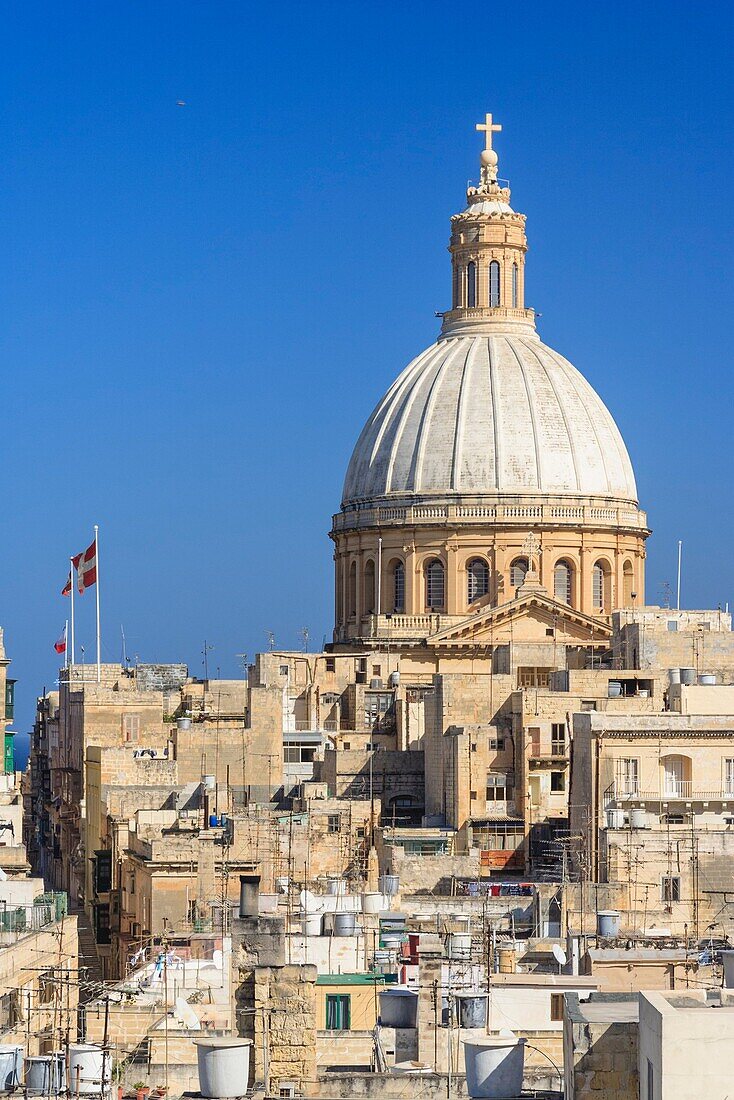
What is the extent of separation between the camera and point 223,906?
3747cm

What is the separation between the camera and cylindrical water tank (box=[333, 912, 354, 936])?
33125 millimetres

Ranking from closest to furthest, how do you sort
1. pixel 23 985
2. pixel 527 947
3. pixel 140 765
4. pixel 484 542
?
pixel 23 985 → pixel 527 947 → pixel 140 765 → pixel 484 542

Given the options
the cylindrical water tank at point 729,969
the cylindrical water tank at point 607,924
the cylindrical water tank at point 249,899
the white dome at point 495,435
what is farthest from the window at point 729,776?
the white dome at point 495,435

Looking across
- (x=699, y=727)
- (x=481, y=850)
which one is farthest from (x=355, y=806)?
(x=699, y=727)

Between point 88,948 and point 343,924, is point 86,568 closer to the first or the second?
point 88,948

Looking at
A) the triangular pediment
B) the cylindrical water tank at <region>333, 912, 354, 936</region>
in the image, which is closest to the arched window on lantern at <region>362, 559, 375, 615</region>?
the triangular pediment

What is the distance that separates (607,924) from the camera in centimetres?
3422

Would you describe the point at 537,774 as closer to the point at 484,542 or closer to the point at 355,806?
the point at 355,806

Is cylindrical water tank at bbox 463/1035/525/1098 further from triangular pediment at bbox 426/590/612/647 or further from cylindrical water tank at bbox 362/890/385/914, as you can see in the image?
triangular pediment at bbox 426/590/612/647

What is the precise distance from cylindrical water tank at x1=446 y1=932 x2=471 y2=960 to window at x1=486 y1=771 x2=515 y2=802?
2138 centimetres

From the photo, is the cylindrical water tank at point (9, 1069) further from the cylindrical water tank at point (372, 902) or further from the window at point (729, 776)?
the window at point (729, 776)

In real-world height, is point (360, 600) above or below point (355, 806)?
above

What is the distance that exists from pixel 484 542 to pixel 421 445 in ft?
12.0

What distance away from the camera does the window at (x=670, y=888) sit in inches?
1608
